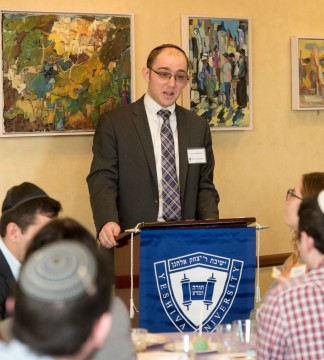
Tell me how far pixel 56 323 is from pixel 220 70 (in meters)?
5.63

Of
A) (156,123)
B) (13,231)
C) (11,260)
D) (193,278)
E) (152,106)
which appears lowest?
(193,278)

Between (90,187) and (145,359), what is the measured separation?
2420 millimetres

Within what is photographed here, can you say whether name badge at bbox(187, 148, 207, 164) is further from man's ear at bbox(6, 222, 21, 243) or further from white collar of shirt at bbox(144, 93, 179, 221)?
man's ear at bbox(6, 222, 21, 243)

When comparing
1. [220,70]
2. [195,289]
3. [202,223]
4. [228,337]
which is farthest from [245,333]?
[220,70]

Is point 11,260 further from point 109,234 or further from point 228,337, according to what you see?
point 109,234

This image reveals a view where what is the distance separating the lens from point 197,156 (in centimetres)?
608

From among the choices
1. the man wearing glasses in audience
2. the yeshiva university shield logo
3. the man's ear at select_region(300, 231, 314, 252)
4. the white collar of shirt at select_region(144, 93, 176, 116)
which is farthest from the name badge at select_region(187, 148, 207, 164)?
the man's ear at select_region(300, 231, 314, 252)

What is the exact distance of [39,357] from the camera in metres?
1.64

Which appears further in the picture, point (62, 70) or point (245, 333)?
point (62, 70)

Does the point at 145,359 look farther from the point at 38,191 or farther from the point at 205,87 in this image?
the point at 205,87

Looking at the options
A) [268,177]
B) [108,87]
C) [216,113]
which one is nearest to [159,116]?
[108,87]

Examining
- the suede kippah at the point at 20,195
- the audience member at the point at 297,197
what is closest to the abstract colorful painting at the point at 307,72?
the audience member at the point at 297,197

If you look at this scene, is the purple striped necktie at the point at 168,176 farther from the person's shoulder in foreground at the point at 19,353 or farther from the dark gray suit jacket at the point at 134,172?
the person's shoulder in foreground at the point at 19,353

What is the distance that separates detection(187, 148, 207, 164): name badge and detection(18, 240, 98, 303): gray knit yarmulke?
437 cm
